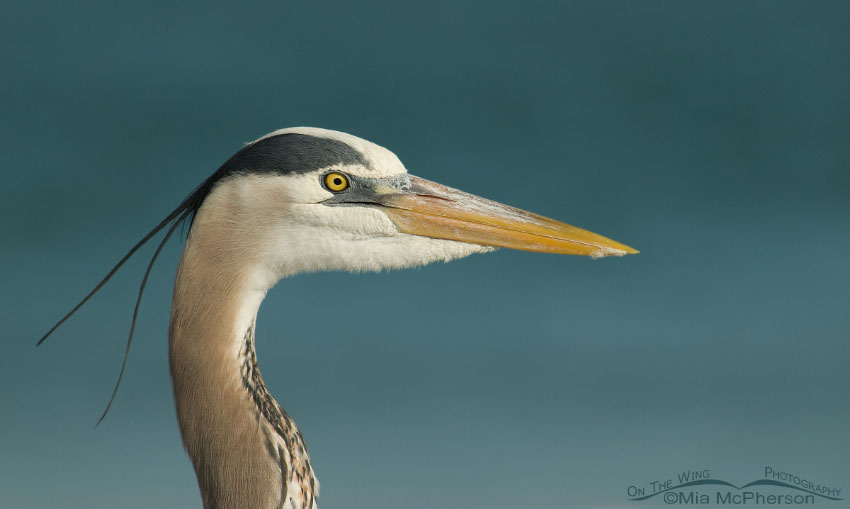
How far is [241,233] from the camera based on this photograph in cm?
295

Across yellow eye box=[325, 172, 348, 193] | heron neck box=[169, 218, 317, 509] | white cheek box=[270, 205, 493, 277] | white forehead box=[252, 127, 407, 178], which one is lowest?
heron neck box=[169, 218, 317, 509]

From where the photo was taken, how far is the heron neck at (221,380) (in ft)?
9.61

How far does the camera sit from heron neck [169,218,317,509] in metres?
2.93

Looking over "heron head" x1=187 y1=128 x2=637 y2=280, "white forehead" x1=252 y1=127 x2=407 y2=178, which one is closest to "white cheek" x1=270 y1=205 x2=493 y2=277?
"heron head" x1=187 y1=128 x2=637 y2=280

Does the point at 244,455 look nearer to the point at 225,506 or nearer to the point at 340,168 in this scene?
the point at 225,506

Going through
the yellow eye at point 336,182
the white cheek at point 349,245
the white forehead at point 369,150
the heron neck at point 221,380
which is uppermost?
the white forehead at point 369,150

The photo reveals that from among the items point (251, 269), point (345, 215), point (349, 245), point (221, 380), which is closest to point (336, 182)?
point (345, 215)

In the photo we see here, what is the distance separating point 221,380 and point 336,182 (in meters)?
0.83

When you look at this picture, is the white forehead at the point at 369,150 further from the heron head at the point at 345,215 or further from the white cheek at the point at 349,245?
the white cheek at the point at 349,245

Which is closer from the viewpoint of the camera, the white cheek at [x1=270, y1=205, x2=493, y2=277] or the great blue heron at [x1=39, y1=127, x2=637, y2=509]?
the great blue heron at [x1=39, y1=127, x2=637, y2=509]

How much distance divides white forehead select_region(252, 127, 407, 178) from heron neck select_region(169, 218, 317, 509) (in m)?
0.48

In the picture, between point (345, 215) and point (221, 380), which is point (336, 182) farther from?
point (221, 380)

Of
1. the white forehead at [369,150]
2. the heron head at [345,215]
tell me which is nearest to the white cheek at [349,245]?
the heron head at [345,215]

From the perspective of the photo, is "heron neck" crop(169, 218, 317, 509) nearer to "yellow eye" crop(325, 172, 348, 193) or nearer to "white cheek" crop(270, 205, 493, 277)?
"white cheek" crop(270, 205, 493, 277)
